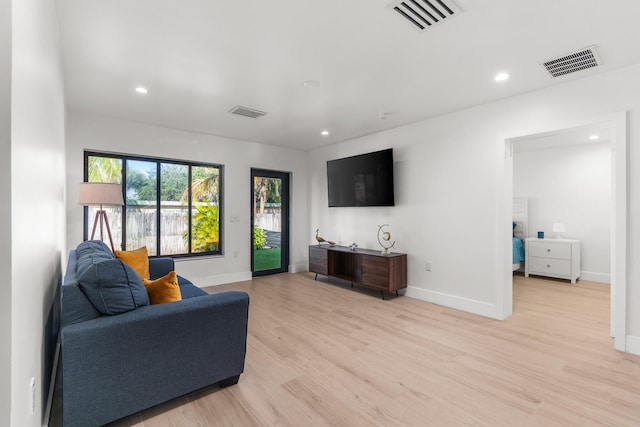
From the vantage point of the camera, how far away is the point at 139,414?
1.88 meters

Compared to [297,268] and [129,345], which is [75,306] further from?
[297,268]

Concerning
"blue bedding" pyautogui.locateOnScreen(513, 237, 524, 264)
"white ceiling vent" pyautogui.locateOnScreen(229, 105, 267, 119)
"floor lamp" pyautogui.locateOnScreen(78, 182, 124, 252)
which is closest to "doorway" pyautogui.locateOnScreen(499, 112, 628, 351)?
"blue bedding" pyautogui.locateOnScreen(513, 237, 524, 264)

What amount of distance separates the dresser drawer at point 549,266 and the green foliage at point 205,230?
564cm

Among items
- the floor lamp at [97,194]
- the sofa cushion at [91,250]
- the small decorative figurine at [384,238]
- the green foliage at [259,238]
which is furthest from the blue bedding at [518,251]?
the floor lamp at [97,194]

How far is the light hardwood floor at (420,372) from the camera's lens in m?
1.86

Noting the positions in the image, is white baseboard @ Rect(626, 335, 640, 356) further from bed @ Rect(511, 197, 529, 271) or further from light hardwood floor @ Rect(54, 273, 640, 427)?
bed @ Rect(511, 197, 529, 271)

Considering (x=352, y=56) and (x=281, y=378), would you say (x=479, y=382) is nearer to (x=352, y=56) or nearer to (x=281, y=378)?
(x=281, y=378)

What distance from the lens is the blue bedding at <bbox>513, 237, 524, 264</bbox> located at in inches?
222

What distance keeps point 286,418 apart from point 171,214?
3875 mm

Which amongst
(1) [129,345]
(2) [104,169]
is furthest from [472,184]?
(2) [104,169]

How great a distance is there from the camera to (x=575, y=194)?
5.54 m

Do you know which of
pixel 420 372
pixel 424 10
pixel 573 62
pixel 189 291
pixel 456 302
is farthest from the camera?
pixel 456 302

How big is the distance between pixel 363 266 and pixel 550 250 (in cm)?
351

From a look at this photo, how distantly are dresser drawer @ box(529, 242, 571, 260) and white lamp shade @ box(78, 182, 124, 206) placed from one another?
6.58 meters
